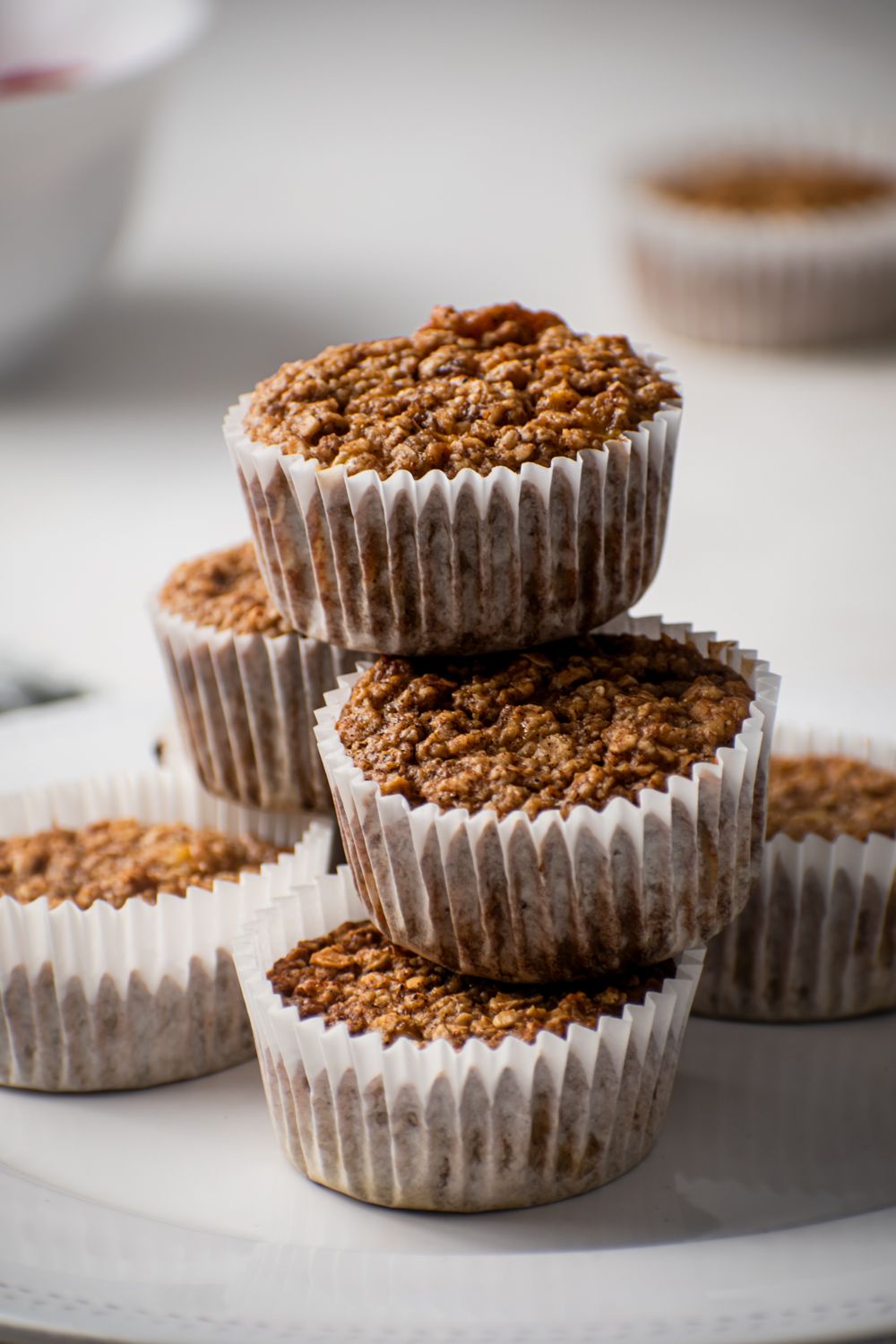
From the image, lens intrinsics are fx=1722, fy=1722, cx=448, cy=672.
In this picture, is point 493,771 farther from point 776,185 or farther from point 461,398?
point 776,185

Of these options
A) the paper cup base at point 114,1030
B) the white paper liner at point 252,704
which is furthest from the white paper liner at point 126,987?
the white paper liner at point 252,704

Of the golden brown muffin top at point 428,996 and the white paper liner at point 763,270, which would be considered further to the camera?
the white paper liner at point 763,270

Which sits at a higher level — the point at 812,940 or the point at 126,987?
the point at 126,987

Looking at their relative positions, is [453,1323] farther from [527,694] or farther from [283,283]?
[283,283]

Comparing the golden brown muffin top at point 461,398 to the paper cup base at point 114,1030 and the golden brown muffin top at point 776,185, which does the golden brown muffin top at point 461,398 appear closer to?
the paper cup base at point 114,1030

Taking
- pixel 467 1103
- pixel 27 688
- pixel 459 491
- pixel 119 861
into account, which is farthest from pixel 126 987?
pixel 27 688

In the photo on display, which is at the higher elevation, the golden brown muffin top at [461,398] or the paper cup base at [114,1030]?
the golden brown muffin top at [461,398]

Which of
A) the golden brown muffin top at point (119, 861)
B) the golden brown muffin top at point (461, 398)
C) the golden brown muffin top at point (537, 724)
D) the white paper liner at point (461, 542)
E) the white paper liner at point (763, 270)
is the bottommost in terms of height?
the white paper liner at point (763, 270)
